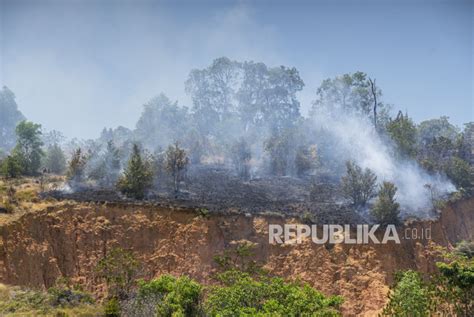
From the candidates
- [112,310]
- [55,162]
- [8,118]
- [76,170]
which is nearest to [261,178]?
[76,170]

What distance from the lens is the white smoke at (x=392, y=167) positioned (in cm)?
2533

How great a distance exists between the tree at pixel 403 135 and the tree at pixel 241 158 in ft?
37.0

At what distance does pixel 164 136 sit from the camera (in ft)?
159

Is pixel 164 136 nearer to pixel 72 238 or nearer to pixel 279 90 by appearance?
pixel 279 90

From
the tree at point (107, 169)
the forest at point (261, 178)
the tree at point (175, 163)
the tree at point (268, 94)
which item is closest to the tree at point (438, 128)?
the forest at point (261, 178)

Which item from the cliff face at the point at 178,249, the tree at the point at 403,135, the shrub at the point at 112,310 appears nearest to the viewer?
the shrub at the point at 112,310

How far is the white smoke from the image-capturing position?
25328 mm

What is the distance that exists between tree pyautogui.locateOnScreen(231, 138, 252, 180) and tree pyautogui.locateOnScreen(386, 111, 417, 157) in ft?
37.0

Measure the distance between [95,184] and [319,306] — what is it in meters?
18.0

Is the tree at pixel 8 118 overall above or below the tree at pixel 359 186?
above

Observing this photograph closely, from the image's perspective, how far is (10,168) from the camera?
84.2 ft

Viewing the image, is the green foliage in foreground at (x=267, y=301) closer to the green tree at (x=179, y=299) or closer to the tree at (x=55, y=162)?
the green tree at (x=179, y=299)

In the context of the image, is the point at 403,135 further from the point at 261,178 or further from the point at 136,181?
the point at 136,181

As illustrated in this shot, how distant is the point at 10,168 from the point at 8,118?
1853 inches
